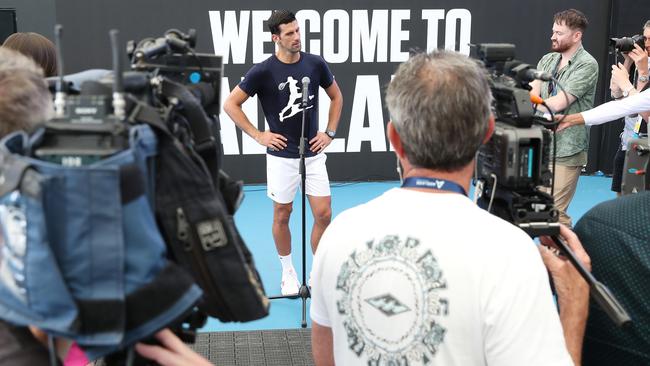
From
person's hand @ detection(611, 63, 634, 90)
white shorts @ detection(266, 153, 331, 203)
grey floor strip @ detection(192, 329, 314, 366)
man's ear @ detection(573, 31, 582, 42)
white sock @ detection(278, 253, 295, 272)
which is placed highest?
man's ear @ detection(573, 31, 582, 42)

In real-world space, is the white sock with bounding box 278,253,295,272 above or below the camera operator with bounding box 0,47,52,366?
below

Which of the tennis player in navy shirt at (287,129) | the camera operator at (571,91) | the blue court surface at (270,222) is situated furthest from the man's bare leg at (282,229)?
the camera operator at (571,91)

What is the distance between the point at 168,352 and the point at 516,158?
113 centimetres

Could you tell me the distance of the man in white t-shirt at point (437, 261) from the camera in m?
1.27


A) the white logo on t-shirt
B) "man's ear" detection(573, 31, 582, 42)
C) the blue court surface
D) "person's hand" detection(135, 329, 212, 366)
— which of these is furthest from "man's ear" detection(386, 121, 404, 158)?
"man's ear" detection(573, 31, 582, 42)

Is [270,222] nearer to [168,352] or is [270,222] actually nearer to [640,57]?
[640,57]

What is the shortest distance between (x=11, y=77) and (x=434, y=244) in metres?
0.83

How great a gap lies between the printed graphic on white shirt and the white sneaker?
3193 millimetres

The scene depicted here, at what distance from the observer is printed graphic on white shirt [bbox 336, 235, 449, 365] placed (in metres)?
1.34

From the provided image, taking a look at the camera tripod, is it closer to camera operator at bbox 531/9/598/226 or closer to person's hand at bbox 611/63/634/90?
camera operator at bbox 531/9/598/226

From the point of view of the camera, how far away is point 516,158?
190 centimetres

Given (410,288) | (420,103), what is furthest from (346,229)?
(420,103)

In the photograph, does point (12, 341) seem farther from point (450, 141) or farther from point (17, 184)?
point (450, 141)

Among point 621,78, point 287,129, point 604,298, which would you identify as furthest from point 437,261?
point 621,78
